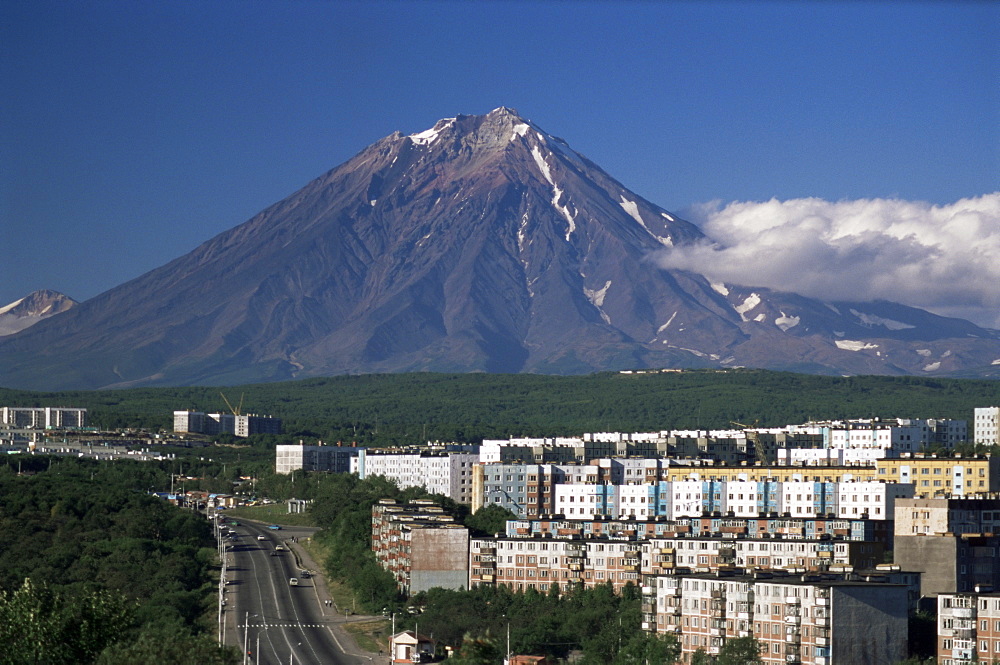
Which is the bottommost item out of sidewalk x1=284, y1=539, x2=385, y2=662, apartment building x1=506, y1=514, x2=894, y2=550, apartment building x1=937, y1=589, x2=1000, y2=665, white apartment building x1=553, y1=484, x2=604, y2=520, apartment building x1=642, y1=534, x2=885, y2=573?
sidewalk x1=284, y1=539, x2=385, y2=662

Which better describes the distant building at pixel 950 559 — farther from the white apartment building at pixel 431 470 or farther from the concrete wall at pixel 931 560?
the white apartment building at pixel 431 470

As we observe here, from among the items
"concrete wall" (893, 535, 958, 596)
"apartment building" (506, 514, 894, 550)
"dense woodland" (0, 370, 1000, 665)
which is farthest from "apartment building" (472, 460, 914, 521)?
"concrete wall" (893, 535, 958, 596)

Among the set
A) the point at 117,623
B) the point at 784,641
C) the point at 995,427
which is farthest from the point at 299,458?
the point at 117,623

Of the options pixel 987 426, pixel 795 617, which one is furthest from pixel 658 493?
pixel 987 426

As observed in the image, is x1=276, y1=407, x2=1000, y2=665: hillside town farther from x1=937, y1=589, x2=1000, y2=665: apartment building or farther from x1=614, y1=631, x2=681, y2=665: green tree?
x1=614, y1=631, x2=681, y2=665: green tree

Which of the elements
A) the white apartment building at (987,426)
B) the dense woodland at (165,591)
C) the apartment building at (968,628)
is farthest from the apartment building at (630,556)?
the white apartment building at (987,426)

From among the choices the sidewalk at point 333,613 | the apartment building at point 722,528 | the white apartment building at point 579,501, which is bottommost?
the sidewalk at point 333,613

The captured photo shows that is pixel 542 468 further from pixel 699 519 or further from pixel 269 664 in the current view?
pixel 269 664
